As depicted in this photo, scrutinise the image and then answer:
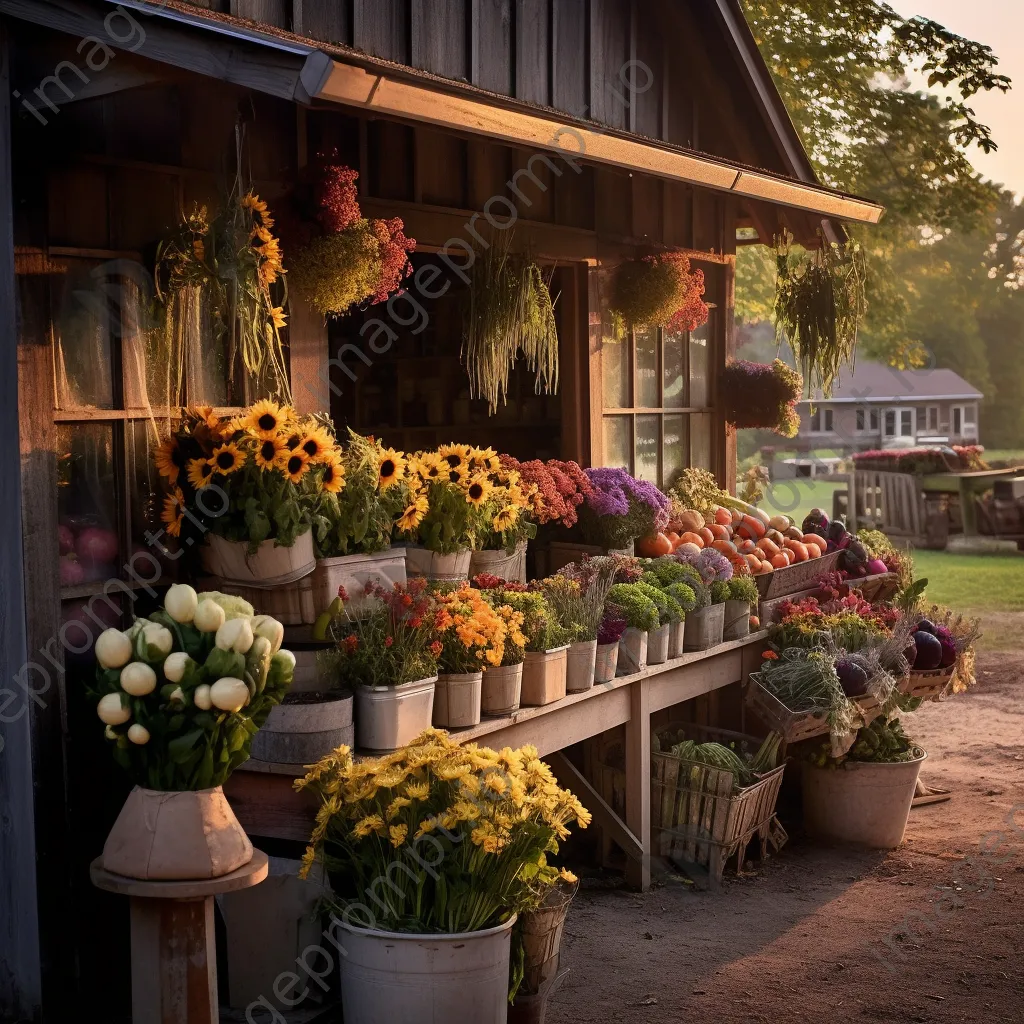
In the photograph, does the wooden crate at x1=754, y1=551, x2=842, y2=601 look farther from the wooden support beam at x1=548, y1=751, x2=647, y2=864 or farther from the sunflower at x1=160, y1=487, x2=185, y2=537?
the sunflower at x1=160, y1=487, x2=185, y2=537

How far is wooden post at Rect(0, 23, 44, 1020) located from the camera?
408 centimetres

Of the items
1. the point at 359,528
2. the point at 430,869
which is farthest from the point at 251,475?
the point at 430,869

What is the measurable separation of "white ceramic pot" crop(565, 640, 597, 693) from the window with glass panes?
2.07m

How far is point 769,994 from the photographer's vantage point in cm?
513

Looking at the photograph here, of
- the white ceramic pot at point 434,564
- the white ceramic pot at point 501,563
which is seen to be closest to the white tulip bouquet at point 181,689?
the white ceramic pot at point 434,564

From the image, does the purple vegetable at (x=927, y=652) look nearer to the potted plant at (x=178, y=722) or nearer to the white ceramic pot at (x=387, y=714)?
the white ceramic pot at (x=387, y=714)

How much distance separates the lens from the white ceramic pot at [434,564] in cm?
521

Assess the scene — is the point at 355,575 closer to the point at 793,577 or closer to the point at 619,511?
the point at 619,511

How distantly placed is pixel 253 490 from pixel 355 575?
21.7 inches

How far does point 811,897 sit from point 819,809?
0.86 metres

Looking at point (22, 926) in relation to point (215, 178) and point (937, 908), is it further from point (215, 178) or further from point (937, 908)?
point (937, 908)

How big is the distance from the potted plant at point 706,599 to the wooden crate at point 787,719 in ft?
1.24

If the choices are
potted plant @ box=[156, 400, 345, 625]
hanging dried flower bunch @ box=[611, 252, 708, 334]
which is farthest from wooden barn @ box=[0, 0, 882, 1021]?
potted plant @ box=[156, 400, 345, 625]

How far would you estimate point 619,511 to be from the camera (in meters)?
6.77
